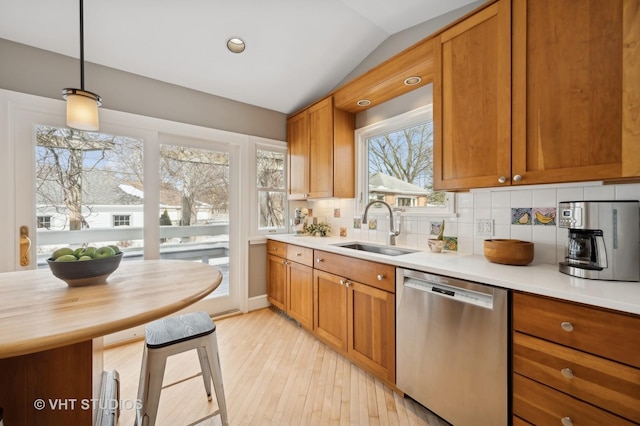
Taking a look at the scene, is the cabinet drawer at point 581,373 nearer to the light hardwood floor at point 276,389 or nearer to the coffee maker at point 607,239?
the coffee maker at point 607,239

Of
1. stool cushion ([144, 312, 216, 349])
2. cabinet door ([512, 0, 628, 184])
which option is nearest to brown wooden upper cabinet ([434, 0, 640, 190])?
cabinet door ([512, 0, 628, 184])

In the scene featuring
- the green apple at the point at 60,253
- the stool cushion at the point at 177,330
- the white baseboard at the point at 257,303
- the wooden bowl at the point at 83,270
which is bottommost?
the white baseboard at the point at 257,303

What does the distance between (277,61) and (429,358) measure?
2.79 metres

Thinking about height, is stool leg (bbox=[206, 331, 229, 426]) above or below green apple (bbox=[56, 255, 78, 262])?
below

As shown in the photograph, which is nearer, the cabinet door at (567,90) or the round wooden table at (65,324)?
the round wooden table at (65,324)

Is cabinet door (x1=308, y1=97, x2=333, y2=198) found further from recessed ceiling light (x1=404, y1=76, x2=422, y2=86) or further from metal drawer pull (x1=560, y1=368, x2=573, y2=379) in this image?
metal drawer pull (x1=560, y1=368, x2=573, y2=379)

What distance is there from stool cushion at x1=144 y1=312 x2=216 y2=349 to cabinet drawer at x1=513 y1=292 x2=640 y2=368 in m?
1.52

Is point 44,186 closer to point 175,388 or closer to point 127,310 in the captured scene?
point 175,388

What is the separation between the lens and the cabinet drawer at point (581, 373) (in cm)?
91

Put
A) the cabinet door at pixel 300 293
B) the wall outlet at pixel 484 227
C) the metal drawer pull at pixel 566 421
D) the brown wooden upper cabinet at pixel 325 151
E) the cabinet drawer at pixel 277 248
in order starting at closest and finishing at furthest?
the metal drawer pull at pixel 566 421 < the wall outlet at pixel 484 227 < the cabinet door at pixel 300 293 < the brown wooden upper cabinet at pixel 325 151 < the cabinet drawer at pixel 277 248

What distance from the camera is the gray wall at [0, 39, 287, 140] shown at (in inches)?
77.4

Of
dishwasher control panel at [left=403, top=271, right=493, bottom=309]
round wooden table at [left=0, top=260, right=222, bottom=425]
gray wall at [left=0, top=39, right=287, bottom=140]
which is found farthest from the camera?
gray wall at [left=0, top=39, right=287, bottom=140]

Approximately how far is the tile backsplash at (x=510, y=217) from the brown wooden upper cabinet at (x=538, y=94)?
1.03ft

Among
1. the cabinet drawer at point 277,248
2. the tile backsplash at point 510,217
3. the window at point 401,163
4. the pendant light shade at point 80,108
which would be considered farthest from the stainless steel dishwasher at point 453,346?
the pendant light shade at point 80,108
